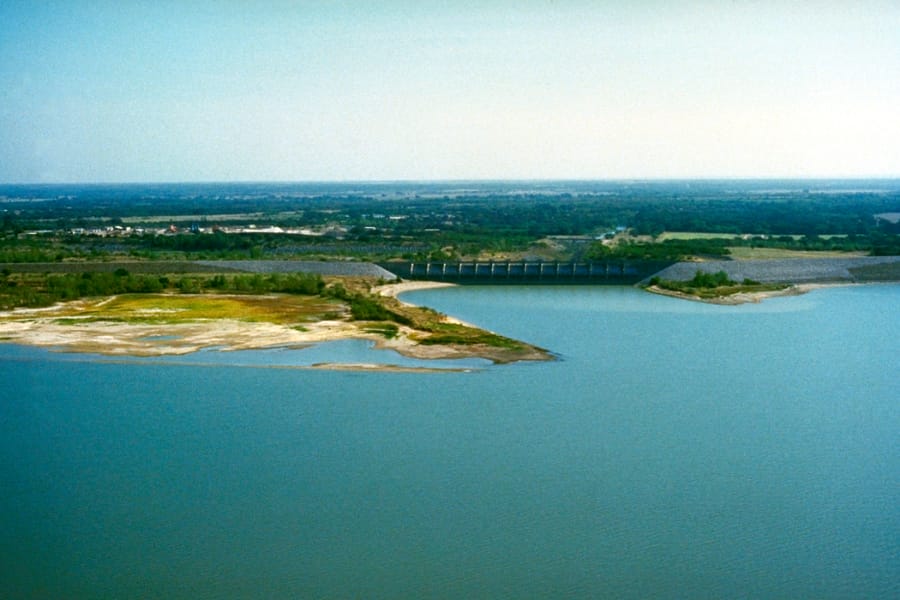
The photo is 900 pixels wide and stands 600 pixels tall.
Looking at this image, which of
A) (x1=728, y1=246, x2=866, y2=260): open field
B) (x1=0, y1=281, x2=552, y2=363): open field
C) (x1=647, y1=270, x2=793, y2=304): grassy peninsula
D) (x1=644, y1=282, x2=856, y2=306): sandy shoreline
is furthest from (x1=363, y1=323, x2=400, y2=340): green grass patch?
(x1=728, y1=246, x2=866, y2=260): open field

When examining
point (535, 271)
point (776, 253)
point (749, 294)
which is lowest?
point (749, 294)

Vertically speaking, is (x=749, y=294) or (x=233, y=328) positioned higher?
(x=233, y=328)

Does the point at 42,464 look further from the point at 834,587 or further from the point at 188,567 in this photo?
the point at 834,587

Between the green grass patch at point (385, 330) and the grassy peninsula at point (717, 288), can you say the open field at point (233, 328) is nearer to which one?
the green grass patch at point (385, 330)

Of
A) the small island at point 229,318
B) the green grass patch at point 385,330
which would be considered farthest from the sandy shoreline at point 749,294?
the green grass patch at point 385,330

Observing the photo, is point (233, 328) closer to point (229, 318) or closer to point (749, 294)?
point (229, 318)

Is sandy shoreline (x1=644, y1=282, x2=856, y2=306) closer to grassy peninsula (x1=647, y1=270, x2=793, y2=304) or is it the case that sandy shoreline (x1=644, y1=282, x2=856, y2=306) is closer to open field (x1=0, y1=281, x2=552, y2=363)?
grassy peninsula (x1=647, y1=270, x2=793, y2=304)

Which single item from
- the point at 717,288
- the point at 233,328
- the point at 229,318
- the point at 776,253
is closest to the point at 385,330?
the point at 233,328
